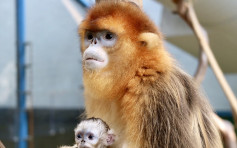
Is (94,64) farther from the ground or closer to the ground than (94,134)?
farther from the ground

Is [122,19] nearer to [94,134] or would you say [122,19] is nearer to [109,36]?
[109,36]

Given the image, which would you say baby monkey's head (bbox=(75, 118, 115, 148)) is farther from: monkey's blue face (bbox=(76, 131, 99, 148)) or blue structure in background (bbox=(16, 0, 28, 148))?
blue structure in background (bbox=(16, 0, 28, 148))

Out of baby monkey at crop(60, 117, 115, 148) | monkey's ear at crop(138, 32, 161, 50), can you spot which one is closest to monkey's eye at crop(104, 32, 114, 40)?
monkey's ear at crop(138, 32, 161, 50)

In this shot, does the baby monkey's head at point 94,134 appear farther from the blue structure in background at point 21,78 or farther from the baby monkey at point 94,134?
the blue structure in background at point 21,78

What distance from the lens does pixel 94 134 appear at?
1448 millimetres

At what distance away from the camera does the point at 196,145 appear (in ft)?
4.49

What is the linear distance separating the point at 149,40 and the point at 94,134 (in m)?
0.40

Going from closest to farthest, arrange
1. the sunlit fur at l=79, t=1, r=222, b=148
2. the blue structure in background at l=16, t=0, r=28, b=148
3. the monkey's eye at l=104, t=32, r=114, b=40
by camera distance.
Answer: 1. the sunlit fur at l=79, t=1, r=222, b=148
2. the monkey's eye at l=104, t=32, r=114, b=40
3. the blue structure in background at l=16, t=0, r=28, b=148

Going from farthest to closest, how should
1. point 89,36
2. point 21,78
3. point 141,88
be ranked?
point 21,78
point 89,36
point 141,88

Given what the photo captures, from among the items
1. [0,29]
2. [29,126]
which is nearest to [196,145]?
[29,126]

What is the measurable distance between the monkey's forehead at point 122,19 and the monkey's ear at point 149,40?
0.03m

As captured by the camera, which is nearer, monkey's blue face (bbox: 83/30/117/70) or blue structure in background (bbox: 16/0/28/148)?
monkey's blue face (bbox: 83/30/117/70)

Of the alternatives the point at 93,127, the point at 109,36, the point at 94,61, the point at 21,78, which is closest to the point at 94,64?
the point at 94,61

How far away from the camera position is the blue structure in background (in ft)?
12.6
